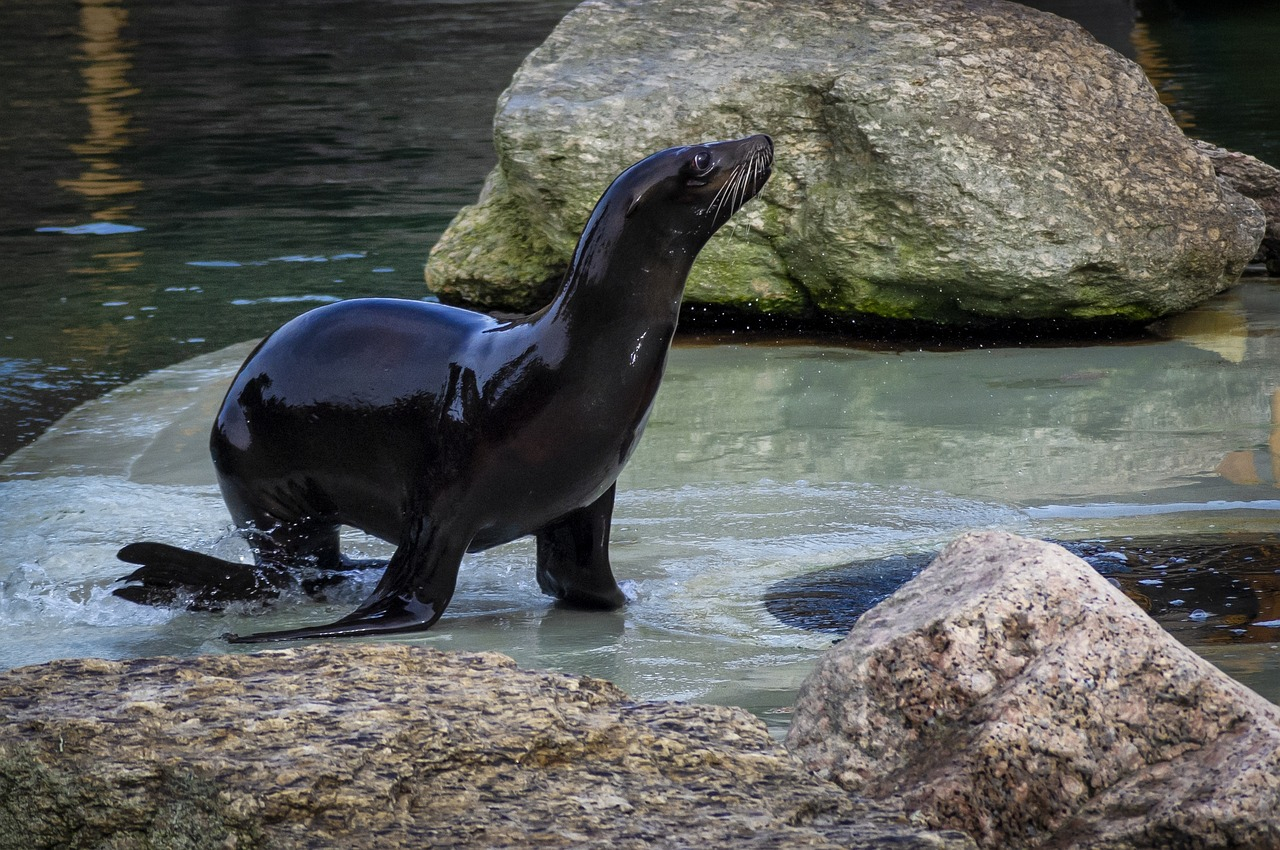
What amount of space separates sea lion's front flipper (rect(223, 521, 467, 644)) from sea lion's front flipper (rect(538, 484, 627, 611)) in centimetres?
31

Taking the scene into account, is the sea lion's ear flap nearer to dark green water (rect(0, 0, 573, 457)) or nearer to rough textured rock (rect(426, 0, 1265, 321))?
rough textured rock (rect(426, 0, 1265, 321))

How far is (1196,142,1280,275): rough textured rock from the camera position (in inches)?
339

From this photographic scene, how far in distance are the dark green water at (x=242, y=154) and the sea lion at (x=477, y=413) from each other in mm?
2945

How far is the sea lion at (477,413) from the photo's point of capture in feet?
12.7

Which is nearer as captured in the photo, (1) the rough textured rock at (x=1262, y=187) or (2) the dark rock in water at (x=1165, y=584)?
(2) the dark rock in water at (x=1165, y=584)

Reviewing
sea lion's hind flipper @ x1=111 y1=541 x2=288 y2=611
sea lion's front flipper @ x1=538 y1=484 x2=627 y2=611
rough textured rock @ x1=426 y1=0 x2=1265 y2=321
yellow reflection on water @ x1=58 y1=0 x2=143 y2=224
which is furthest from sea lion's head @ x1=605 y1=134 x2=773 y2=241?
yellow reflection on water @ x1=58 y1=0 x2=143 y2=224

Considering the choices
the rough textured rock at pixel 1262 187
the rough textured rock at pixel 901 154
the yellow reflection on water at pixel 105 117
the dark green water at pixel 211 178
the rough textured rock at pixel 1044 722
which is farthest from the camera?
the yellow reflection on water at pixel 105 117

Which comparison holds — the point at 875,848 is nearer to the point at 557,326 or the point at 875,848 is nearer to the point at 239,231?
the point at 557,326

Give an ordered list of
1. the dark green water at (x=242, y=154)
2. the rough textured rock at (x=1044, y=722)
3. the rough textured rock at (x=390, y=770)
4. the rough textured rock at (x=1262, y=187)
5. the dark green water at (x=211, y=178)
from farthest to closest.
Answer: the dark green water at (x=242, y=154)
the dark green water at (x=211, y=178)
the rough textured rock at (x=1262, y=187)
the rough textured rock at (x=1044, y=722)
the rough textured rock at (x=390, y=770)

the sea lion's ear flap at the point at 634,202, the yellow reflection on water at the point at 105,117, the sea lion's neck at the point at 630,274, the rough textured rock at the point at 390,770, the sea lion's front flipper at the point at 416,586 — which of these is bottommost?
the yellow reflection on water at the point at 105,117

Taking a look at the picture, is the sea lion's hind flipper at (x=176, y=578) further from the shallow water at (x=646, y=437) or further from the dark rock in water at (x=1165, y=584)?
the dark rock in water at (x=1165, y=584)

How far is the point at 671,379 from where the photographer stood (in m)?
7.01

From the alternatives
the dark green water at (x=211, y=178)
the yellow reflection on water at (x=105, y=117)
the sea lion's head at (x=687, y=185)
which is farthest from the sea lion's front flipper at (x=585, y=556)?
the yellow reflection on water at (x=105, y=117)

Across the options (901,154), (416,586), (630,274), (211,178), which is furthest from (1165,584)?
(211,178)
